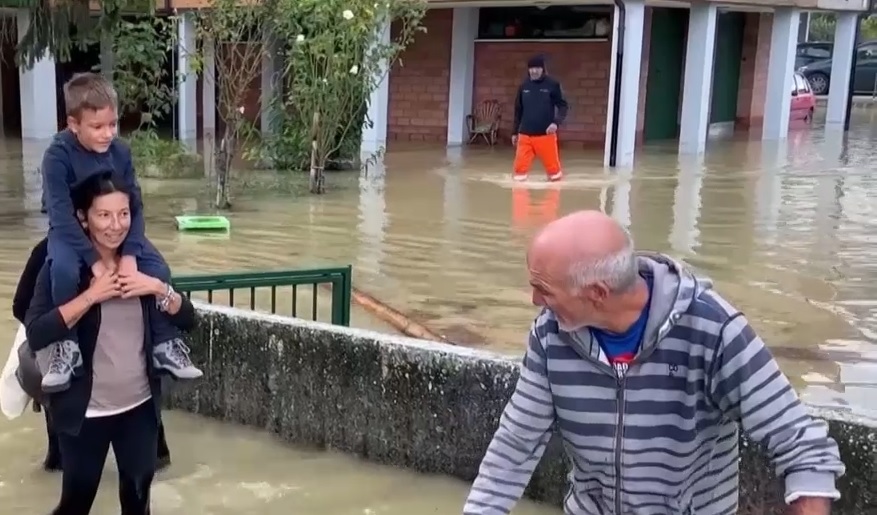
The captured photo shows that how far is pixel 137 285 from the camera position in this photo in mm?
3305

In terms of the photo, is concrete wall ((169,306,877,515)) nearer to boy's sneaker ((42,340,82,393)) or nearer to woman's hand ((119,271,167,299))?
woman's hand ((119,271,167,299))

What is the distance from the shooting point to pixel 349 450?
15.3 feet

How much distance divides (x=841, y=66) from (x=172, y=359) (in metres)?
23.2

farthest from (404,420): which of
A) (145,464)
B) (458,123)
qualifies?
(458,123)

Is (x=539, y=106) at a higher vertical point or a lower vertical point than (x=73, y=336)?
higher

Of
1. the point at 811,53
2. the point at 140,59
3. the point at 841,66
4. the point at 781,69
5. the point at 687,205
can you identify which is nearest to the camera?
the point at 687,205

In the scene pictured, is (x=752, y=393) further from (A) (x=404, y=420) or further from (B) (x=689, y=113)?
(B) (x=689, y=113)

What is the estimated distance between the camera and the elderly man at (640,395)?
207 centimetres

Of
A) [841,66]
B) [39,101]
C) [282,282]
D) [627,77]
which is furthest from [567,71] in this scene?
[282,282]

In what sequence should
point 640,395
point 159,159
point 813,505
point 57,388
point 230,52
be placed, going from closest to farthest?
point 813,505
point 640,395
point 57,388
point 230,52
point 159,159

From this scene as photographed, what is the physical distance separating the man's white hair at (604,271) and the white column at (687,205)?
7.15 m

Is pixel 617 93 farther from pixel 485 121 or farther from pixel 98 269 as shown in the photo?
pixel 98 269

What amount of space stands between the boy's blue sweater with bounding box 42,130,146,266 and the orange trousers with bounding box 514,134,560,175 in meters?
10.2

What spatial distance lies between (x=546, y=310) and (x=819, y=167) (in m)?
14.8
